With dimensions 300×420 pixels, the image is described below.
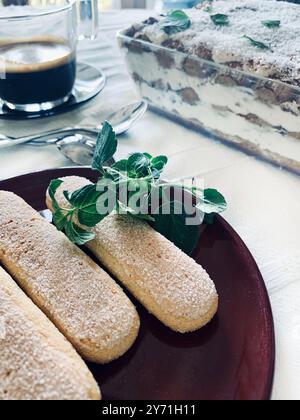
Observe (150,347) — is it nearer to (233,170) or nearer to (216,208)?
(216,208)

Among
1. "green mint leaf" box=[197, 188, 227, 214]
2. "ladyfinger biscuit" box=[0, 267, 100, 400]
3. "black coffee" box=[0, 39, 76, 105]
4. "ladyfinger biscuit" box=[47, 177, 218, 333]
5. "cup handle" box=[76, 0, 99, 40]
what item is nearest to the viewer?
"ladyfinger biscuit" box=[0, 267, 100, 400]

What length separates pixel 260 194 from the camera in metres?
0.91

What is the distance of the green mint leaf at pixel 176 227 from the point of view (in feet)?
2.28

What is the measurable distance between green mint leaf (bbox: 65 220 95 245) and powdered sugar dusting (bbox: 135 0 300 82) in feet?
1.70

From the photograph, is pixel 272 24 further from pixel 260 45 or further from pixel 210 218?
pixel 210 218

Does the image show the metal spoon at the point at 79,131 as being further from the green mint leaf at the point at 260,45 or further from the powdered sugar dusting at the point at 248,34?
the green mint leaf at the point at 260,45

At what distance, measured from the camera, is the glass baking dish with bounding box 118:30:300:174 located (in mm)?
940

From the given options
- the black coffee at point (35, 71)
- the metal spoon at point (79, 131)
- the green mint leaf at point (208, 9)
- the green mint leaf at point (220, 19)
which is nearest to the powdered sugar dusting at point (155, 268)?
the metal spoon at point (79, 131)

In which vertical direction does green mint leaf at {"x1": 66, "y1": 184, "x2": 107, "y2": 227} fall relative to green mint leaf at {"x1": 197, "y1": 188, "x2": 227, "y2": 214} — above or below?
above

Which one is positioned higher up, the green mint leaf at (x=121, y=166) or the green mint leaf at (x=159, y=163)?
the green mint leaf at (x=121, y=166)

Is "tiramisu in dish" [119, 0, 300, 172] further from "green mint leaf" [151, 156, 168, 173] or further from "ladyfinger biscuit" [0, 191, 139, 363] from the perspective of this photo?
"ladyfinger biscuit" [0, 191, 139, 363]

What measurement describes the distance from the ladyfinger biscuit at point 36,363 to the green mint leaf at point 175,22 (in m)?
0.79

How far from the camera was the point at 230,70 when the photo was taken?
0.97m

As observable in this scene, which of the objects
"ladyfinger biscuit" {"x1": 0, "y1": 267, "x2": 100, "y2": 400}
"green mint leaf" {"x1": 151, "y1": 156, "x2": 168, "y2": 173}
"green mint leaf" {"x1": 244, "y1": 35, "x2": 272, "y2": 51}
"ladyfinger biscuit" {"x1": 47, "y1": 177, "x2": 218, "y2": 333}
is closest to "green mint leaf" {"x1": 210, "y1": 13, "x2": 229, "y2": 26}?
"green mint leaf" {"x1": 244, "y1": 35, "x2": 272, "y2": 51}
